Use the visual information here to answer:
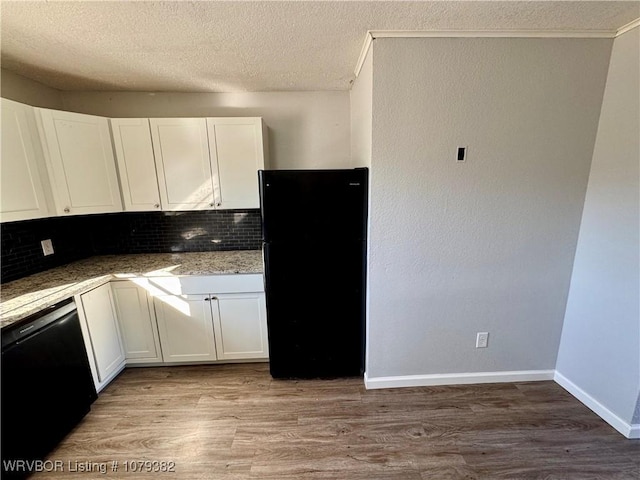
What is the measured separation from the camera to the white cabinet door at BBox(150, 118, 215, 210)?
2.25 m

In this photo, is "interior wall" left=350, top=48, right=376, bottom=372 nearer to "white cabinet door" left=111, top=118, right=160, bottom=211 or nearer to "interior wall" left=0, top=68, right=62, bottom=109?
"white cabinet door" left=111, top=118, right=160, bottom=211

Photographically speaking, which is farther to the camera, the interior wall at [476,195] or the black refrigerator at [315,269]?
the black refrigerator at [315,269]

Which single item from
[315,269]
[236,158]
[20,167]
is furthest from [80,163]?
[315,269]

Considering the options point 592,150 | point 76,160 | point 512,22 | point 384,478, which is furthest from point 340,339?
point 76,160

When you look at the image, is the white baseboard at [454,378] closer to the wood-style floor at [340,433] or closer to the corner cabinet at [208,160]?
the wood-style floor at [340,433]

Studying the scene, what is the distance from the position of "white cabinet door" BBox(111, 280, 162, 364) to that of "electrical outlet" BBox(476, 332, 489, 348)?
2545 millimetres

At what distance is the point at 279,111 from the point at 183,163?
1037mm

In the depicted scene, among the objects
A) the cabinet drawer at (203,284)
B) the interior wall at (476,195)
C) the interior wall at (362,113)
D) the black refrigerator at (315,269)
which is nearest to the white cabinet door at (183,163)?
the cabinet drawer at (203,284)

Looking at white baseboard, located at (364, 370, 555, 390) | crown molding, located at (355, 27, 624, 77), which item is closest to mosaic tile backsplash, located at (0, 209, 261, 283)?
white baseboard, located at (364, 370, 555, 390)

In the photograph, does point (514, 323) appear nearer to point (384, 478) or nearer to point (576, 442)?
point (576, 442)

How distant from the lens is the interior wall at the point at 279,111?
8.09 ft

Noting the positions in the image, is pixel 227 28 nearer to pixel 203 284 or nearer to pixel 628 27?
pixel 203 284

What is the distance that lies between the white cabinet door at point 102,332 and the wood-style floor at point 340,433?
15cm

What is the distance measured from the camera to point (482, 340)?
78.3 inches
